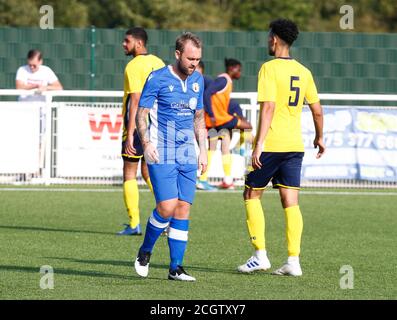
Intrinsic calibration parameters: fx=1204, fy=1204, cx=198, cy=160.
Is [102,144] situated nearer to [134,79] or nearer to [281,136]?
[134,79]

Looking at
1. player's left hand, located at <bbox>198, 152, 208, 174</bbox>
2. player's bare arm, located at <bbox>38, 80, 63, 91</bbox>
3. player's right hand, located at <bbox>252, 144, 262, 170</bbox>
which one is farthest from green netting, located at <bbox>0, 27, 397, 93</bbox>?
player's left hand, located at <bbox>198, 152, 208, 174</bbox>

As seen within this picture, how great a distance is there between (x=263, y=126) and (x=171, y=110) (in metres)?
0.85

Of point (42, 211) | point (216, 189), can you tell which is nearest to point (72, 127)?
point (216, 189)

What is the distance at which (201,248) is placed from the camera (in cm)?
1241

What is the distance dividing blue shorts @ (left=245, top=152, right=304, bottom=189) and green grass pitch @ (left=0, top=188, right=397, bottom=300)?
2.64 ft

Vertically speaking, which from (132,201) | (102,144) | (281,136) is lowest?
(132,201)

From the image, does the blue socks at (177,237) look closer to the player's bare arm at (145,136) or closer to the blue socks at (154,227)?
the blue socks at (154,227)

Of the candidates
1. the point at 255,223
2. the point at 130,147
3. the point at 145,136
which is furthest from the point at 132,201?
the point at 145,136

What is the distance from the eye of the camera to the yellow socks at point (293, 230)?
10.5 m

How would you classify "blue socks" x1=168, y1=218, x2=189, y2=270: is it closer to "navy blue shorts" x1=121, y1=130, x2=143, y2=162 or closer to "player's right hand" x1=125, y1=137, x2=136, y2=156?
"player's right hand" x1=125, y1=137, x2=136, y2=156

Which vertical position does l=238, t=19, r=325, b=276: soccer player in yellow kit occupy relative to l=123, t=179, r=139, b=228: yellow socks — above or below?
above

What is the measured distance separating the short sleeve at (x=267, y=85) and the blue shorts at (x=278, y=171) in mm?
523

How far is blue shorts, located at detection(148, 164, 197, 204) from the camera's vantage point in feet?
32.3

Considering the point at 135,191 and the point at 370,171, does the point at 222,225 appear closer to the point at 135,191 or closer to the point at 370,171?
the point at 135,191
